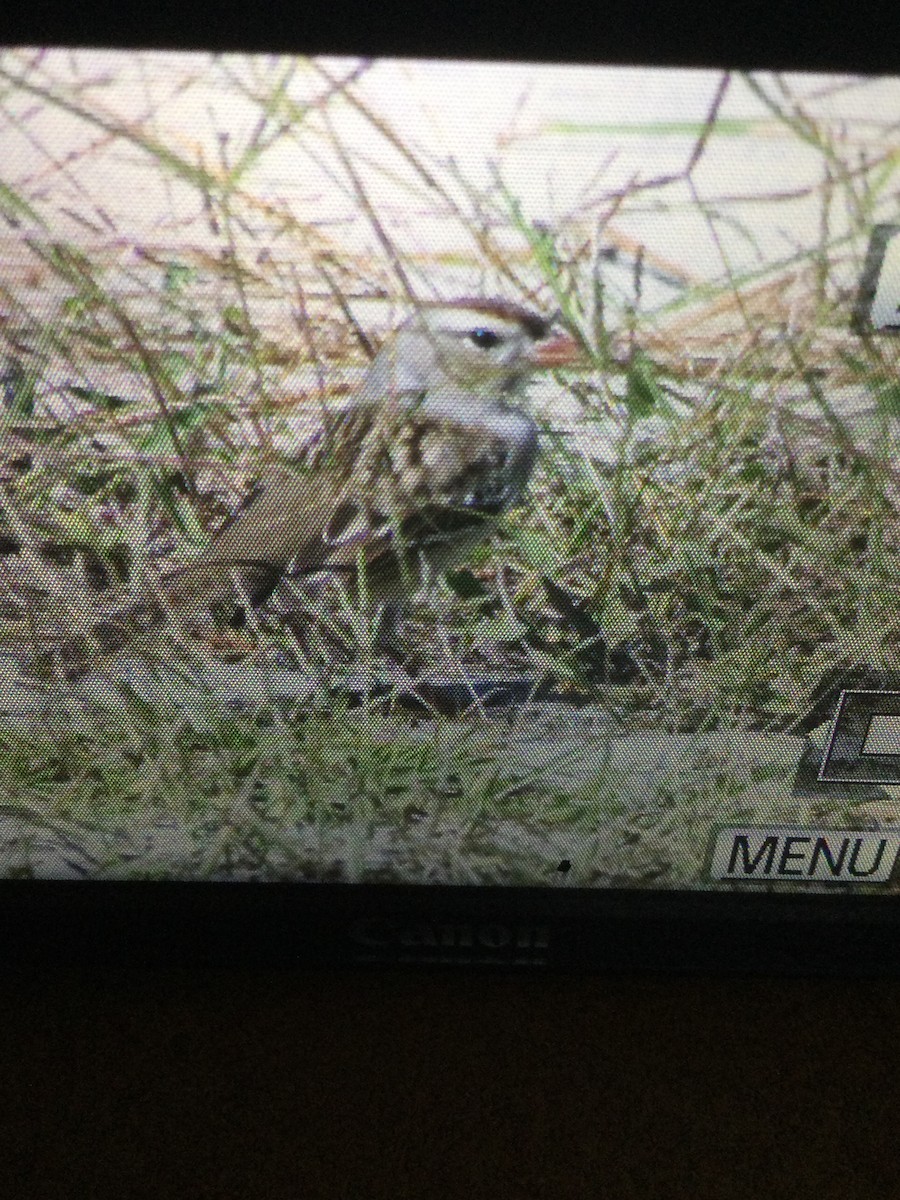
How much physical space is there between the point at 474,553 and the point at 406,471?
0.05 meters

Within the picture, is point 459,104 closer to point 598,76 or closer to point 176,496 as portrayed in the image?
point 598,76

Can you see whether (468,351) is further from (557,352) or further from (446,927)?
(446,927)

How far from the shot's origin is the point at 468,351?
449mm

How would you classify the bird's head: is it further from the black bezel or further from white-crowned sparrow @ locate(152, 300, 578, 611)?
the black bezel

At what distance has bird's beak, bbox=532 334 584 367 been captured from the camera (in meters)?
0.45

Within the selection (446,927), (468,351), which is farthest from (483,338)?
(446,927)

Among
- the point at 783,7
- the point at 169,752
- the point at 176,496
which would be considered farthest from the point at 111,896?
the point at 783,7

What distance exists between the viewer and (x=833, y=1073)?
1.96 ft

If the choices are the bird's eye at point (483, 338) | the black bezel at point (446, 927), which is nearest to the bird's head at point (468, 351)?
the bird's eye at point (483, 338)

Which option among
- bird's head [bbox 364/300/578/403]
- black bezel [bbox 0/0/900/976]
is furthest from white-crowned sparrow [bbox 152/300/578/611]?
black bezel [bbox 0/0/900/976]

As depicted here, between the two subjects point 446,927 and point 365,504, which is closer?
point 365,504

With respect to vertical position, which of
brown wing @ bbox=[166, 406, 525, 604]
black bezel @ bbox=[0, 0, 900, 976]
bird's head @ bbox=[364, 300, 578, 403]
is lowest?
black bezel @ bbox=[0, 0, 900, 976]

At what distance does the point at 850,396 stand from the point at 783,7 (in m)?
0.16

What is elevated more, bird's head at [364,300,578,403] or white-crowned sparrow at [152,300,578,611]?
bird's head at [364,300,578,403]
